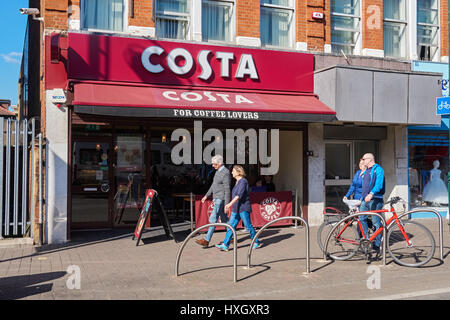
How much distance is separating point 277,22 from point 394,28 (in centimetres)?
380

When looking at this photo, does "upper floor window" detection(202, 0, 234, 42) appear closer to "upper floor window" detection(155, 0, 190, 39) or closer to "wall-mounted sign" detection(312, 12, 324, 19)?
"upper floor window" detection(155, 0, 190, 39)

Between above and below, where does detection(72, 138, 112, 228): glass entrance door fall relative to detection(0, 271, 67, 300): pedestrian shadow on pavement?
above

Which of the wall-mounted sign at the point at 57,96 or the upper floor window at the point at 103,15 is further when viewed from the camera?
the upper floor window at the point at 103,15

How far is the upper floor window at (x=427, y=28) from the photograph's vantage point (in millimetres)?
14258

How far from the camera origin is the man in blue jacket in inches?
326

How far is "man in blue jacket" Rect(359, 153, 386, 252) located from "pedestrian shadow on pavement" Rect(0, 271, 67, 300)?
5106 mm

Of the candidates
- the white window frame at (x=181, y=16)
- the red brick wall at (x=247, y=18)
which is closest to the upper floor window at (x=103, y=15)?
the white window frame at (x=181, y=16)

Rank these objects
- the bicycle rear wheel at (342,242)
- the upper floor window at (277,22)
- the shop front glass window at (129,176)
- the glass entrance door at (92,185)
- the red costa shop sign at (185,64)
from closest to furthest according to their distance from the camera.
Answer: the bicycle rear wheel at (342,242) < the red costa shop sign at (185,64) < the glass entrance door at (92,185) < the shop front glass window at (129,176) < the upper floor window at (277,22)

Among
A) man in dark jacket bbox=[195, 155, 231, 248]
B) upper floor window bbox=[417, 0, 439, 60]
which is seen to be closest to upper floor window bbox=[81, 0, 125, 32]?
man in dark jacket bbox=[195, 155, 231, 248]

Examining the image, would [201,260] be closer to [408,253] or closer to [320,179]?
[408,253]

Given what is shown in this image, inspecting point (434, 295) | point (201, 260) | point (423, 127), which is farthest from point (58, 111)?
point (423, 127)

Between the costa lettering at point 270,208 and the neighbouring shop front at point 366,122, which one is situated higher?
the neighbouring shop front at point 366,122

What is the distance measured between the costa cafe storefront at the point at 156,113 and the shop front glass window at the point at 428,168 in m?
3.71

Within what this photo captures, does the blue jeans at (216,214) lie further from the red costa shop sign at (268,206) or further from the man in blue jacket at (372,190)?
the man in blue jacket at (372,190)
